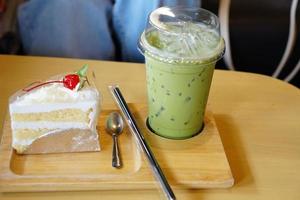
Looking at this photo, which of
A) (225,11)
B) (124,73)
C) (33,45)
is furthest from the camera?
(225,11)

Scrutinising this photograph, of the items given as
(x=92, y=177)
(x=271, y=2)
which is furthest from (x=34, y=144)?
Answer: (x=271, y=2)

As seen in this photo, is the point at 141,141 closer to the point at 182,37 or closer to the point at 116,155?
the point at 116,155

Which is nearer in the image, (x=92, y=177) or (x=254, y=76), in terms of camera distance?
(x=92, y=177)

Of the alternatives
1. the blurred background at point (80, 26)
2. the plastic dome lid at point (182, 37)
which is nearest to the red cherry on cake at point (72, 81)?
the plastic dome lid at point (182, 37)

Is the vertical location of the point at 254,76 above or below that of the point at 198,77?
below

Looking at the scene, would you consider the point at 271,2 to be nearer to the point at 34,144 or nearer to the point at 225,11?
the point at 225,11

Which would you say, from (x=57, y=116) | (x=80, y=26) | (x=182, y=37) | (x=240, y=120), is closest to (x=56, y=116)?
(x=57, y=116)

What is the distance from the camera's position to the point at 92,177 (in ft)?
2.25

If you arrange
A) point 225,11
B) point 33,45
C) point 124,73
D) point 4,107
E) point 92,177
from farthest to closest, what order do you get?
point 225,11
point 33,45
point 124,73
point 4,107
point 92,177

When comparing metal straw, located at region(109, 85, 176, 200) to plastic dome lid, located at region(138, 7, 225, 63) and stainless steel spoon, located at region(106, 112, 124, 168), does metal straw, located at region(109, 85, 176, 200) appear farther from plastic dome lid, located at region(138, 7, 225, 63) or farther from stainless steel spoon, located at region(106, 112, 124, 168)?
plastic dome lid, located at region(138, 7, 225, 63)

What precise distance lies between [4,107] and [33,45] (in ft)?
1.10

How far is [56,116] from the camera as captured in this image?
2.34ft

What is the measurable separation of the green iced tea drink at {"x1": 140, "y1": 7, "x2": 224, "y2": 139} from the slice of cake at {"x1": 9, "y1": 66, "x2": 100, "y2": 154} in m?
0.10

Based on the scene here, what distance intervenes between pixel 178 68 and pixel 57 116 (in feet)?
0.64
